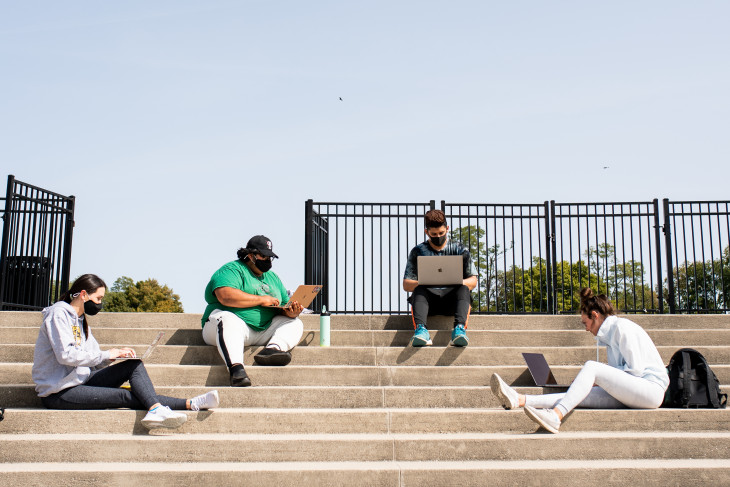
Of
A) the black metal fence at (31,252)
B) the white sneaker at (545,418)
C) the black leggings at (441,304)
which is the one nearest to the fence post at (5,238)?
the black metal fence at (31,252)

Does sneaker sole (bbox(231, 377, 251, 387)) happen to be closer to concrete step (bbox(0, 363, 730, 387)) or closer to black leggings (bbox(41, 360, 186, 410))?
concrete step (bbox(0, 363, 730, 387))

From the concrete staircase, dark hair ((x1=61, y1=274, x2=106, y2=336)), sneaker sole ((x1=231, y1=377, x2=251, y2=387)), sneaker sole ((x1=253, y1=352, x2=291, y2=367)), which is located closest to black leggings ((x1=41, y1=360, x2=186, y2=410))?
the concrete staircase

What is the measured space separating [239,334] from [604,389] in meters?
2.84

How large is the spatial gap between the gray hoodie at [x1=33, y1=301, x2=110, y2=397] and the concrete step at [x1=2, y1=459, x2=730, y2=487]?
0.68 m

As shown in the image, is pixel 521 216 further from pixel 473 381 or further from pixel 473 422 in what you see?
pixel 473 422

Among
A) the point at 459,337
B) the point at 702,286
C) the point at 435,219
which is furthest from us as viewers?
the point at 702,286

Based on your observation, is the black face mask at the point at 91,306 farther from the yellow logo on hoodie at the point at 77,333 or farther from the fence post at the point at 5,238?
the fence post at the point at 5,238

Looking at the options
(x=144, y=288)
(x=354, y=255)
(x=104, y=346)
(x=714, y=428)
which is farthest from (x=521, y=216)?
(x=144, y=288)

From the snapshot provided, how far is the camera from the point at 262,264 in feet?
20.3

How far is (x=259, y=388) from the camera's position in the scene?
5.22m

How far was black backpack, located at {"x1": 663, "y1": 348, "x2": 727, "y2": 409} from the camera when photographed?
4.90m

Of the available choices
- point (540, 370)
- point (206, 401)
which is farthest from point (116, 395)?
point (540, 370)

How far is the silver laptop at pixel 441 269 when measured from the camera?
6500 mm

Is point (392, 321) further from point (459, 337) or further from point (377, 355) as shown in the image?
point (459, 337)
